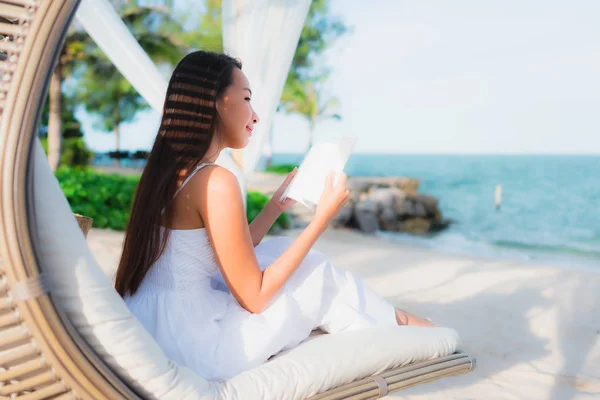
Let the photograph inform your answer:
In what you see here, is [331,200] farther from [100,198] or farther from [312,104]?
[312,104]

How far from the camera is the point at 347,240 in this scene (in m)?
8.66

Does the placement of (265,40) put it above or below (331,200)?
above

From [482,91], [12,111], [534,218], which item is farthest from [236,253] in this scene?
[482,91]

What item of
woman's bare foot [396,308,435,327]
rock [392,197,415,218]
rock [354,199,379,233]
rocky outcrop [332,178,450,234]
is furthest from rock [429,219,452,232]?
woman's bare foot [396,308,435,327]

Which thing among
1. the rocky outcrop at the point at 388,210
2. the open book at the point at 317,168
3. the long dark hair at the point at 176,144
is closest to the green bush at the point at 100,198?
the rocky outcrop at the point at 388,210

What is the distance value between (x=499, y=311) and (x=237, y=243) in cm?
307

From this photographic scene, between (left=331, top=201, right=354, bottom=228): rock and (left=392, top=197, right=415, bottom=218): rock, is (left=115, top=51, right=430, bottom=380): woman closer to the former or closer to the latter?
(left=331, top=201, right=354, bottom=228): rock

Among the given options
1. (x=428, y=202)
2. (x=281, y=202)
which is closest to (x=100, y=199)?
(x=281, y=202)

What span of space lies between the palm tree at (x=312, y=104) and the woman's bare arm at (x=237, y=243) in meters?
23.4

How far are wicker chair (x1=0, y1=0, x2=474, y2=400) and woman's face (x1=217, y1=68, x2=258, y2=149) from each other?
0.63 meters

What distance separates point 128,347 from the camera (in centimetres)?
100

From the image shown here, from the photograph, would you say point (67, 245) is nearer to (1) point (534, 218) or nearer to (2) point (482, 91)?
(1) point (534, 218)

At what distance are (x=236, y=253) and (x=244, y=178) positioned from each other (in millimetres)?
2153

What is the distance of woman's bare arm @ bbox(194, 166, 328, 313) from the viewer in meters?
1.32
